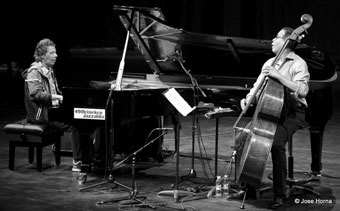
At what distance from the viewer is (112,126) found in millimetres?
6027

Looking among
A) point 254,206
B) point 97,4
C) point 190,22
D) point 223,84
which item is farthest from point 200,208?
point 97,4

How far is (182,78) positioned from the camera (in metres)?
7.39

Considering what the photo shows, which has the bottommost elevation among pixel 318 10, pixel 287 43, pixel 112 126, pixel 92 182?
pixel 92 182

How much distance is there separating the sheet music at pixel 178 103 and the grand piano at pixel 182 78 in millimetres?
279

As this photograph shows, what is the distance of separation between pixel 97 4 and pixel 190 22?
4.33 meters

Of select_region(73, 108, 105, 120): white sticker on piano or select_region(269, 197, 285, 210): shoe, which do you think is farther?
select_region(73, 108, 105, 120): white sticker on piano

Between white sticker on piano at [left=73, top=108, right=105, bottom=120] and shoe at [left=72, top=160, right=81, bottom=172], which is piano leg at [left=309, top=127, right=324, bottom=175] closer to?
white sticker on piano at [left=73, top=108, right=105, bottom=120]

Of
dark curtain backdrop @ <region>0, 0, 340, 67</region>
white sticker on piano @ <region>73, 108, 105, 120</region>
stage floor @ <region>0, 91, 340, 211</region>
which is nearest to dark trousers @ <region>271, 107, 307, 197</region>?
stage floor @ <region>0, 91, 340, 211</region>

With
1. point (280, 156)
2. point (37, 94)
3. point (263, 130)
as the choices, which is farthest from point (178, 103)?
point (37, 94)

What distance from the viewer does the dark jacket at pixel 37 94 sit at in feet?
21.9

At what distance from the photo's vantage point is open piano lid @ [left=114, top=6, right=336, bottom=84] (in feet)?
20.9

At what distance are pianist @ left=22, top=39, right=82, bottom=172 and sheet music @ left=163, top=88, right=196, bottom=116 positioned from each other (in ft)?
4.93

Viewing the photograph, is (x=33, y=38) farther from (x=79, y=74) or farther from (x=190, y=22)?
(x=190, y=22)

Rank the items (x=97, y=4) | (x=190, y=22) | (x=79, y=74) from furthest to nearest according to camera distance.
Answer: (x=97, y=4) → (x=190, y=22) → (x=79, y=74)
